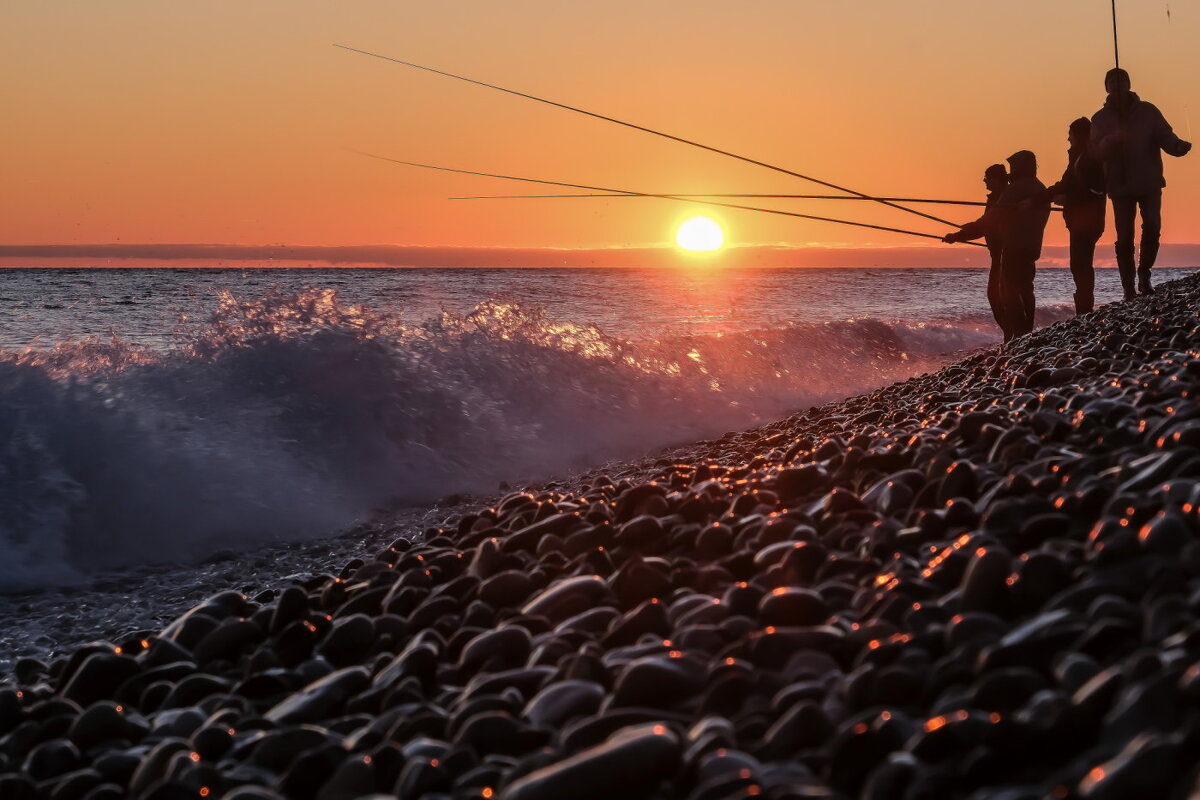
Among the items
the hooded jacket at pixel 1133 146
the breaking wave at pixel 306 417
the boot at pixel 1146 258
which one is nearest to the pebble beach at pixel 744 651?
the breaking wave at pixel 306 417

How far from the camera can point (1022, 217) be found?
9.34 meters

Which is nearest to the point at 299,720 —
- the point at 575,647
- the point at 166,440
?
the point at 575,647

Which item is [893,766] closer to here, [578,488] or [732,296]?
[578,488]

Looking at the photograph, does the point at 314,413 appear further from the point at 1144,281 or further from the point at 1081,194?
the point at 1144,281

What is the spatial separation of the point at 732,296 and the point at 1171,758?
25.3 m

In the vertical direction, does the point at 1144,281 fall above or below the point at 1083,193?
below

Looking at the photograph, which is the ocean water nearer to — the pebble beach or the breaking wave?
the breaking wave

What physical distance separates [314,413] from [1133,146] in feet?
22.3

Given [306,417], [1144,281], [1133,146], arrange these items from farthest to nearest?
[1144,281] < [1133,146] < [306,417]

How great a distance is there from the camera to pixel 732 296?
2652 cm

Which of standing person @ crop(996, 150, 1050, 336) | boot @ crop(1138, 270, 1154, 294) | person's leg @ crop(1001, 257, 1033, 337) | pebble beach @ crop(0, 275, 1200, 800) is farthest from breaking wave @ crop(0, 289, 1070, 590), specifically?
boot @ crop(1138, 270, 1154, 294)

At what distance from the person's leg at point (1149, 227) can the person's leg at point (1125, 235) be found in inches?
3.5

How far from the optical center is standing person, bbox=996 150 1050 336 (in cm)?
930

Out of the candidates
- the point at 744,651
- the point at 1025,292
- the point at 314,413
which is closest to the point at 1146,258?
the point at 1025,292
